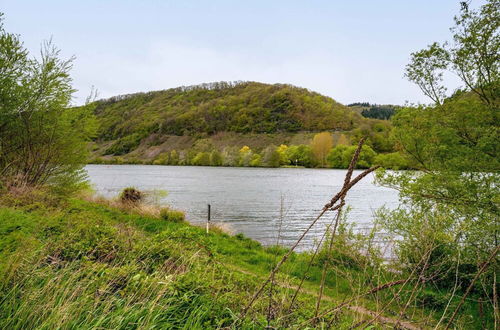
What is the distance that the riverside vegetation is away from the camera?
3.30 meters

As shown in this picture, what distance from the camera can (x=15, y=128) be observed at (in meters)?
13.4

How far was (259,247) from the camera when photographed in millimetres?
14320

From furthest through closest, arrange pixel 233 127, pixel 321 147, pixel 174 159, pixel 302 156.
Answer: pixel 233 127 → pixel 174 159 → pixel 321 147 → pixel 302 156

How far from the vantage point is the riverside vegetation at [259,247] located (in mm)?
3303

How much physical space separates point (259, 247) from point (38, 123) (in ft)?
34.6

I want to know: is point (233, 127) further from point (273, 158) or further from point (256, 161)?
point (273, 158)

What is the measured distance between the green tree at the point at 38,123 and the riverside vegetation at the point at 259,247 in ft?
0.18

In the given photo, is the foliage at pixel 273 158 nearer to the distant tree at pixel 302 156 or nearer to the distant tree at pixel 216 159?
the distant tree at pixel 302 156

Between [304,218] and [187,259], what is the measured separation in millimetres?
21976

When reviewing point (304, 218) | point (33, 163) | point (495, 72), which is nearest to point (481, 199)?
point (495, 72)

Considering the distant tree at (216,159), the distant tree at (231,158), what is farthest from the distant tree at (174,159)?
the distant tree at (231,158)

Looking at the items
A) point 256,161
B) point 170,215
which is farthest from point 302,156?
point 170,215

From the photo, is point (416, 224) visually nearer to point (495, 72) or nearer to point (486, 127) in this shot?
point (486, 127)

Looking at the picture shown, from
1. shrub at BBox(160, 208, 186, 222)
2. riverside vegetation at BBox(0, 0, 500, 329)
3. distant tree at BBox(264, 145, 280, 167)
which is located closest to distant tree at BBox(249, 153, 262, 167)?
distant tree at BBox(264, 145, 280, 167)
